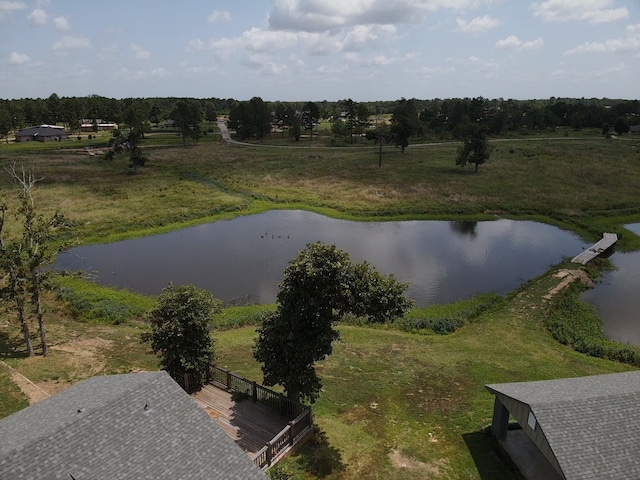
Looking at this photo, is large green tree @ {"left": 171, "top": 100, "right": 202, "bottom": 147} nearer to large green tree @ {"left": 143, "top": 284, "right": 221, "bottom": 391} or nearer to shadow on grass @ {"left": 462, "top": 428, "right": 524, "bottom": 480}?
large green tree @ {"left": 143, "top": 284, "right": 221, "bottom": 391}

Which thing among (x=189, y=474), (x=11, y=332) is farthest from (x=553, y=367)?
(x=11, y=332)

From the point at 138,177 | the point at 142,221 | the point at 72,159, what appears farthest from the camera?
the point at 72,159

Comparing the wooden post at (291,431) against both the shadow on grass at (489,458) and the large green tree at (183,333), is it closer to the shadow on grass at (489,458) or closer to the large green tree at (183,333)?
the large green tree at (183,333)

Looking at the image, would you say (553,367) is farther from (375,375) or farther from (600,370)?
(375,375)

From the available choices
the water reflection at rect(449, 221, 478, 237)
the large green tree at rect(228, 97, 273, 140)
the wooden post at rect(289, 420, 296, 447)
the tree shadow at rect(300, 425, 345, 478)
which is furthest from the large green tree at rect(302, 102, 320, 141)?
the wooden post at rect(289, 420, 296, 447)

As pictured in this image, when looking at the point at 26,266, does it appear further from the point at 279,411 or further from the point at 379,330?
the point at 379,330

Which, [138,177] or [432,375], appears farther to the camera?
[138,177]
